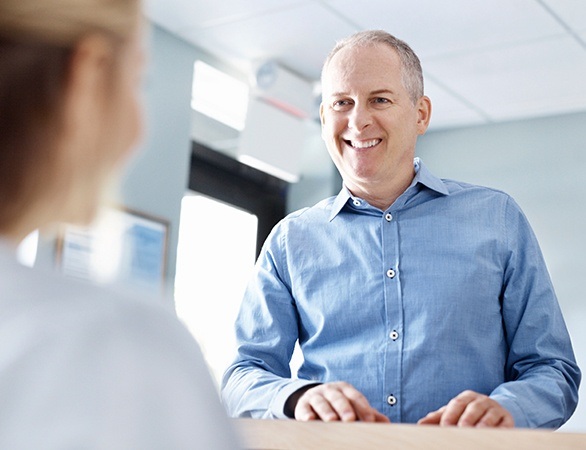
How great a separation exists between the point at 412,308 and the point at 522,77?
A: 2.91m

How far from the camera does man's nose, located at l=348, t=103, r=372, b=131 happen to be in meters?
1.74

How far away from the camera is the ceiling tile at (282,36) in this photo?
3.77m

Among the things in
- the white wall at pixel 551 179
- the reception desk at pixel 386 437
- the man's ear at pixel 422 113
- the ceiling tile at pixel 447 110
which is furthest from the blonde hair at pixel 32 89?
the white wall at pixel 551 179

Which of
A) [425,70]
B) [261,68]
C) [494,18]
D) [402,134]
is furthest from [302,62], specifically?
[402,134]

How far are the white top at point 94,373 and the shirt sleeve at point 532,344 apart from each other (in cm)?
95

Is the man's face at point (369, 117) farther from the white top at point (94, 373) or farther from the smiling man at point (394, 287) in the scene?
the white top at point (94, 373)

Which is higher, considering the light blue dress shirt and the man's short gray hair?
the man's short gray hair

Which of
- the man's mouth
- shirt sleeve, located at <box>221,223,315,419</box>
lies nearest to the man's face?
the man's mouth

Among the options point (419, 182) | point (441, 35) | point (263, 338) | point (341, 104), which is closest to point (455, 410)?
point (263, 338)

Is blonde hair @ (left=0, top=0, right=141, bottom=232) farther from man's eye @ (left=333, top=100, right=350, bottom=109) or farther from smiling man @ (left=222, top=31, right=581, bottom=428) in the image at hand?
man's eye @ (left=333, top=100, right=350, bottom=109)

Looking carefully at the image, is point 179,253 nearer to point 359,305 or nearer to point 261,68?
point 261,68

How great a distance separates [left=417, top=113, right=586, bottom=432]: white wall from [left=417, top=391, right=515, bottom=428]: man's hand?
3.48 meters

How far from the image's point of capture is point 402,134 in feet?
5.81

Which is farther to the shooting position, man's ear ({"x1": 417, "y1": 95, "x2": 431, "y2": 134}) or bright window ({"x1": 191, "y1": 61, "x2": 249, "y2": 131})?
bright window ({"x1": 191, "y1": 61, "x2": 249, "y2": 131})
